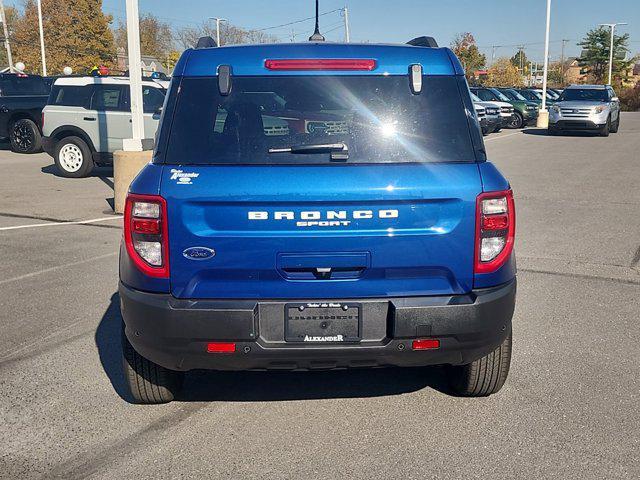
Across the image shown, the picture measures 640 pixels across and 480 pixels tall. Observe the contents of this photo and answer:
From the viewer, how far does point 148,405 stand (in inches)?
157

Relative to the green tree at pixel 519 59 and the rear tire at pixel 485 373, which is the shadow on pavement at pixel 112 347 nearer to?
the rear tire at pixel 485 373

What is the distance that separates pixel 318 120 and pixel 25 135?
17.5m

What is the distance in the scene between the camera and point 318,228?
321cm

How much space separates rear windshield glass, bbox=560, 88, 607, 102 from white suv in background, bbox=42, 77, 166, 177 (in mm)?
18708

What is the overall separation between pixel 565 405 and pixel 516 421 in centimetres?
39

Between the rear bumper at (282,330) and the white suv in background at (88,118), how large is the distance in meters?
11.1

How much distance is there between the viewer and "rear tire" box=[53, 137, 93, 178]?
1405 centimetres

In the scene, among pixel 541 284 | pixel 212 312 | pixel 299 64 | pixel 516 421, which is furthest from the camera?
pixel 541 284

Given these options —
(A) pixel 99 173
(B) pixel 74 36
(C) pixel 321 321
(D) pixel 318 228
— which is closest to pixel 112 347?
(C) pixel 321 321

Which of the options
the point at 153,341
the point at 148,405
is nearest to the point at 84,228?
the point at 148,405

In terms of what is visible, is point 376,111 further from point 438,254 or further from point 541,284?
point 541,284

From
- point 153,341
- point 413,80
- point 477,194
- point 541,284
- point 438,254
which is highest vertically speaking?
point 413,80

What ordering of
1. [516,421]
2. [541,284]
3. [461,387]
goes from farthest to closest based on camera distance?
1. [541,284]
2. [461,387]
3. [516,421]

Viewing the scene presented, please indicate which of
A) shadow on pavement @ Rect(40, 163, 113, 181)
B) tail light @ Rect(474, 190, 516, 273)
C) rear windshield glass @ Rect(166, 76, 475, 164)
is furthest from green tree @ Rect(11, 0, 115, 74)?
tail light @ Rect(474, 190, 516, 273)
